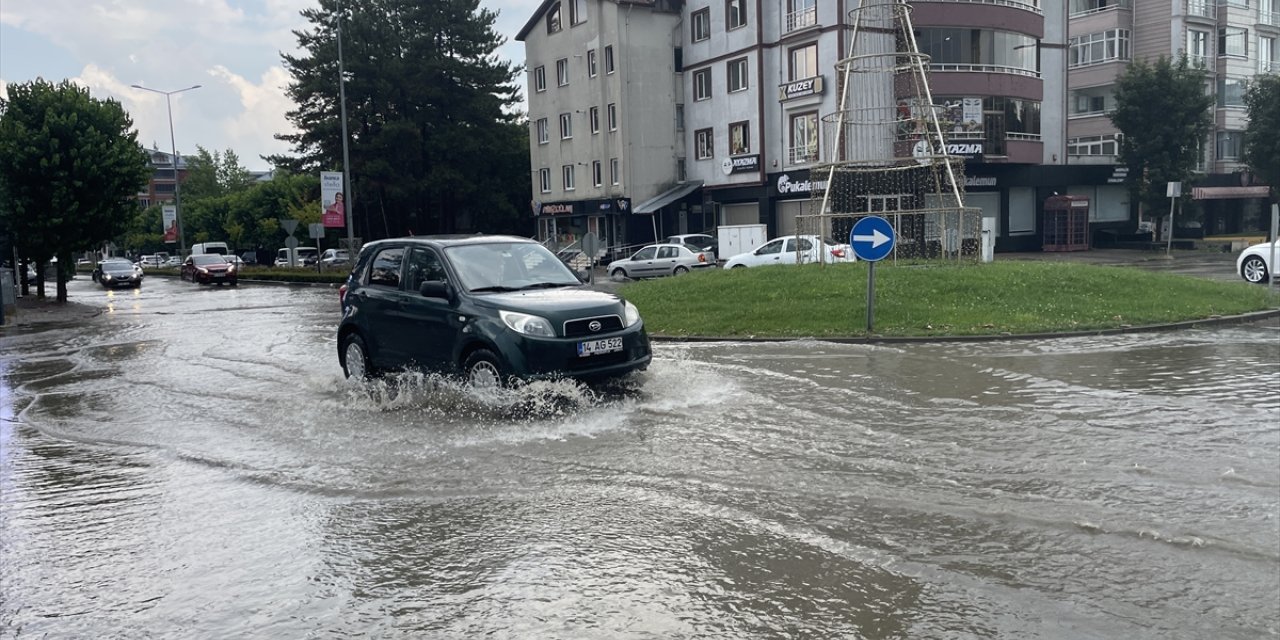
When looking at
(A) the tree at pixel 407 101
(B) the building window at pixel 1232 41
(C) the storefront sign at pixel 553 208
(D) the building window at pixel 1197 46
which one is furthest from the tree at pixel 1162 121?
(A) the tree at pixel 407 101

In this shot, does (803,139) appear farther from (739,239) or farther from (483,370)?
(483,370)

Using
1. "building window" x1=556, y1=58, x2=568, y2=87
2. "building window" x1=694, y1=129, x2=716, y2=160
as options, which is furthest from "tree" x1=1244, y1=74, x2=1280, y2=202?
"building window" x1=556, y1=58, x2=568, y2=87

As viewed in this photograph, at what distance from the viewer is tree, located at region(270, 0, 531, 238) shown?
2240 inches

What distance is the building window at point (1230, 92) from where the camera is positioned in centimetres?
5256

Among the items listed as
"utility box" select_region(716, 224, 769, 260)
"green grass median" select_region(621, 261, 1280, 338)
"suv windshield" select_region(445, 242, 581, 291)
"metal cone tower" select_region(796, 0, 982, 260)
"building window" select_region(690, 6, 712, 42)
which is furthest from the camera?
"building window" select_region(690, 6, 712, 42)

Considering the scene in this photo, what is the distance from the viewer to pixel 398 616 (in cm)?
460

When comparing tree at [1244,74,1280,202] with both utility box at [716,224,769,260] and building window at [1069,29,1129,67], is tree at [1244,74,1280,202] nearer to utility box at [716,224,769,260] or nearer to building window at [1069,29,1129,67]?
building window at [1069,29,1129,67]

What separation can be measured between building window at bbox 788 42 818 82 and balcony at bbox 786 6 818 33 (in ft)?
2.91

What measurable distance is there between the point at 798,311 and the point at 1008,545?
11470 millimetres

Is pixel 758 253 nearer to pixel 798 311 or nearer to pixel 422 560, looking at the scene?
A: pixel 798 311

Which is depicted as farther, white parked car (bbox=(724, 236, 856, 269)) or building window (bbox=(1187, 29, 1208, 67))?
building window (bbox=(1187, 29, 1208, 67))

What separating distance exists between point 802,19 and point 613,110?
1221 centimetres

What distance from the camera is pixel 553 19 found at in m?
54.9

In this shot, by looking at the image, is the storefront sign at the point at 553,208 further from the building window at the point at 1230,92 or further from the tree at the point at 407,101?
the building window at the point at 1230,92
